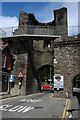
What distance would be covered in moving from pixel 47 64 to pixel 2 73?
6995mm

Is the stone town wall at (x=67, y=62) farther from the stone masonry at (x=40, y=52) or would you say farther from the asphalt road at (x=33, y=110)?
the asphalt road at (x=33, y=110)

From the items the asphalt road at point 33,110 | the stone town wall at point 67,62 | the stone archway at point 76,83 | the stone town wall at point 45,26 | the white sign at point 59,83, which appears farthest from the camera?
the stone archway at point 76,83

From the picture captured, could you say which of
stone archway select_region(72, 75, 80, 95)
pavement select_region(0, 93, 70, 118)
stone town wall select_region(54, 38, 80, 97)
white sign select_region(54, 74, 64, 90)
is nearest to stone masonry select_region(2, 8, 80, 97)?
stone town wall select_region(54, 38, 80, 97)

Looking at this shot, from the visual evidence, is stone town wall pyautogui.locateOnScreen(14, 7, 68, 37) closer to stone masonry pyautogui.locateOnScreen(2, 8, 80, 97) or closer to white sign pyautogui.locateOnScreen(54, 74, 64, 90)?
stone masonry pyautogui.locateOnScreen(2, 8, 80, 97)

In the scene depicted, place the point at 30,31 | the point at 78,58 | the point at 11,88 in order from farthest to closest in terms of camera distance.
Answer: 1. the point at 30,31
2. the point at 11,88
3. the point at 78,58

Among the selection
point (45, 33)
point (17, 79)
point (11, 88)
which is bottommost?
point (11, 88)

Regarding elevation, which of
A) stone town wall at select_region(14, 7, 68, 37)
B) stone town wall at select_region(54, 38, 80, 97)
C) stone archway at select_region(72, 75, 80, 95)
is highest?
stone town wall at select_region(14, 7, 68, 37)

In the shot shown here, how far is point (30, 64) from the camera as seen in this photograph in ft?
66.1

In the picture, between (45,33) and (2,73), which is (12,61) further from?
(45,33)

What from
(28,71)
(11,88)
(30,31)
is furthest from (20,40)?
(11,88)

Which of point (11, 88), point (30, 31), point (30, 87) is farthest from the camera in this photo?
point (30, 31)

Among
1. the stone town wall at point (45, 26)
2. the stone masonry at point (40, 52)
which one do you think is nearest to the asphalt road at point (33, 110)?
the stone masonry at point (40, 52)

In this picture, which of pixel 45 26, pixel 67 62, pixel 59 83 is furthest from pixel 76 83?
pixel 59 83

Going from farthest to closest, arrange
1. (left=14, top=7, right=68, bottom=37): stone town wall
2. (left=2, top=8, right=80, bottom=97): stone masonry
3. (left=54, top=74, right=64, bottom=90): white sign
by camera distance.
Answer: (left=14, top=7, right=68, bottom=37): stone town wall < (left=2, top=8, right=80, bottom=97): stone masonry < (left=54, top=74, right=64, bottom=90): white sign
